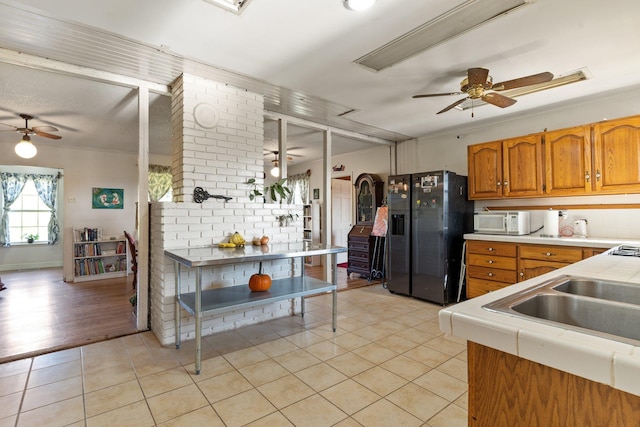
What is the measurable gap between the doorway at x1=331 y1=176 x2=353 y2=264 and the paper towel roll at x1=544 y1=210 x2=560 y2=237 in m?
3.75

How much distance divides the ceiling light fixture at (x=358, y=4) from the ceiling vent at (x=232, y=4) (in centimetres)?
66

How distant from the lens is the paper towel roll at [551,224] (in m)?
3.73

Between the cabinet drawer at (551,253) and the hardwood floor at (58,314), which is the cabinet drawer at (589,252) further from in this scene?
the hardwood floor at (58,314)

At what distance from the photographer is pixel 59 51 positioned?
262 cm

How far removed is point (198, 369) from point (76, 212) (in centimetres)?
530

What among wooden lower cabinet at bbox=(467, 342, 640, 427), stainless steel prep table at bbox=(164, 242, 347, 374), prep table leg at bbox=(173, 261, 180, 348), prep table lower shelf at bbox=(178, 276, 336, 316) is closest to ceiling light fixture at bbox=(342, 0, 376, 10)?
stainless steel prep table at bbox=(164, 242, 347, 374)

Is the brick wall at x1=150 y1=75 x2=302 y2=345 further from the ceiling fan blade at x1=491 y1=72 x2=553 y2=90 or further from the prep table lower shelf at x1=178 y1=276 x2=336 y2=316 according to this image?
the ceiling fan blade at x1=491 y1=72 x2=553 y2=90

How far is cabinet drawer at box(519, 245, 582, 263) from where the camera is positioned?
3219 mm

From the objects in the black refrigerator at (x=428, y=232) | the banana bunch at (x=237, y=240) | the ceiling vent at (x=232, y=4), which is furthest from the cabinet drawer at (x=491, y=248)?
the ceiling vent at (x=232, y=4)

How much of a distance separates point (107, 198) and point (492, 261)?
272 inches

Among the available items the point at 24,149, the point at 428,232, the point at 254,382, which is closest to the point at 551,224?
the point at 428,232

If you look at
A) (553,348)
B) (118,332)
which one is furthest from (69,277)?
(553,348)

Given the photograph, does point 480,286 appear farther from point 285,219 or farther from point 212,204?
point 212,204

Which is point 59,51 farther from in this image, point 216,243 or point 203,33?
point 216,243
